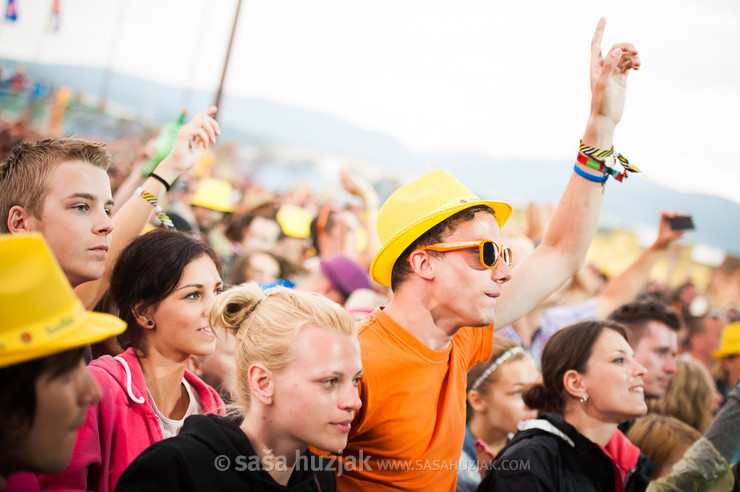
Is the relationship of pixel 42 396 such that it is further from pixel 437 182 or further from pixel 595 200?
pixel 595 200

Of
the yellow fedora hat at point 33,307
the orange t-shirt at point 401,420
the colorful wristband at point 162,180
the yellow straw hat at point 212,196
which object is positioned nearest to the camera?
the yellow fedora hat at point 33,307

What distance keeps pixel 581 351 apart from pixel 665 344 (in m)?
1.13

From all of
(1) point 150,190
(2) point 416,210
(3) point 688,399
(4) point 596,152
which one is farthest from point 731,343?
(1) point 150,190

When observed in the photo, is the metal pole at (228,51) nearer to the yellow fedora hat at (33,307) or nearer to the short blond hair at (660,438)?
the short blond hair at (660,438)

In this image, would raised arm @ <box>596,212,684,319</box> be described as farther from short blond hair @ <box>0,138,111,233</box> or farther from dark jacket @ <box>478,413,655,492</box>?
short blond hair @ <box>0,138,111,233</box>

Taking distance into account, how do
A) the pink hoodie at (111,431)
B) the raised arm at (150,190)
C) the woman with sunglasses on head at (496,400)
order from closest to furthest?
the pink hoodie at (111,431)
the raised arm at (150,190)
the woman with sunglasses on head at (496,400)

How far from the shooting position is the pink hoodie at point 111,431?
1.86 m

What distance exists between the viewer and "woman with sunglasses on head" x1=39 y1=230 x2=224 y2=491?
6.90 feet

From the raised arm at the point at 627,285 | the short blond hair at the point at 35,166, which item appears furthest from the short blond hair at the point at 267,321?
the raised arm at the point at 627,285

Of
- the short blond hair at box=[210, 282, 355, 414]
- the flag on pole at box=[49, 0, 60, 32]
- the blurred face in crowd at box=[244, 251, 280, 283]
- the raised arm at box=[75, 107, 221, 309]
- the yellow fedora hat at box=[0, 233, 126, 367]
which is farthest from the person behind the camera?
the flag on pole at box=[49, 0, 60, 32]

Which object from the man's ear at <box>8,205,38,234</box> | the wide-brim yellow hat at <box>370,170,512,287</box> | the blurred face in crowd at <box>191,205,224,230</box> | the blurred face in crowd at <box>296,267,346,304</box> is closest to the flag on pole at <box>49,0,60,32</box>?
the blurred face in crowd at <box>191,205,224,230</box>

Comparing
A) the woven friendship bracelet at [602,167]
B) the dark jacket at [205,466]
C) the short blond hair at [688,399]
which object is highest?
the woven friendship bracelet at [602,167]

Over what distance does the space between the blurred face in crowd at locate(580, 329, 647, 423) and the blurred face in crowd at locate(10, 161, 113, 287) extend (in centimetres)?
224

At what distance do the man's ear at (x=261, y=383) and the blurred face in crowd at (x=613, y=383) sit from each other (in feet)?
5.51
